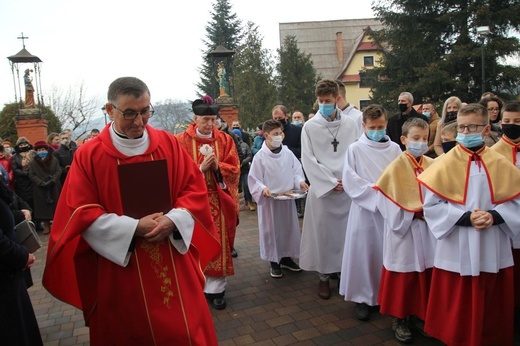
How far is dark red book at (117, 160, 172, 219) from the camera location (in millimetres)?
2445

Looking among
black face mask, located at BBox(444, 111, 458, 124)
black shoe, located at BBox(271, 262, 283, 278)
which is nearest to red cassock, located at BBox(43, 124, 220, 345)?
black shoe, located at BBox(271, 262, 283, 278)

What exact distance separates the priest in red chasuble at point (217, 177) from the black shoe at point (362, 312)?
1.48 meters

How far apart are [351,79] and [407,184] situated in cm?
3717

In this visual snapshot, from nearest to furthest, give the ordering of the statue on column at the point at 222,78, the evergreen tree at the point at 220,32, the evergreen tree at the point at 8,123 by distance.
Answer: the statue on column at the point at 222,78
the evergreen tree at the point at 8,123
the evergreen tree at the point at 220,32

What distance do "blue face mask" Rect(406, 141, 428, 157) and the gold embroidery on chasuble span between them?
7.89 feet

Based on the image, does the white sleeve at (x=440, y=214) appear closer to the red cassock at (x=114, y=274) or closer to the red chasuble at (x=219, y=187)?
the red cassock at (x=114, y=274)

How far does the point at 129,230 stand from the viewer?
8.06ft

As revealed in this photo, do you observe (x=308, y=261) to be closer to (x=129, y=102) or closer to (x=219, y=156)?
(x=219, y=156)

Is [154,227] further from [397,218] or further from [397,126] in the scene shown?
[397,126]

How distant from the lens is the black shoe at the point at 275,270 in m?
5.74

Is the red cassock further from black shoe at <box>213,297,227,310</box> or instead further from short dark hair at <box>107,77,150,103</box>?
black shoe at <box>213,297,227,310</box>

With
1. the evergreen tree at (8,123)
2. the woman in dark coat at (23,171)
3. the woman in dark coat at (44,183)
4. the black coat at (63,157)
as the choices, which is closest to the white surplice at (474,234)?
the woman in dark coat at (44,183)

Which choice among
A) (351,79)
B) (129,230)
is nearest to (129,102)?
(129,230)

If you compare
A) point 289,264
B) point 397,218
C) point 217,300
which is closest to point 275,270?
point 289,264
